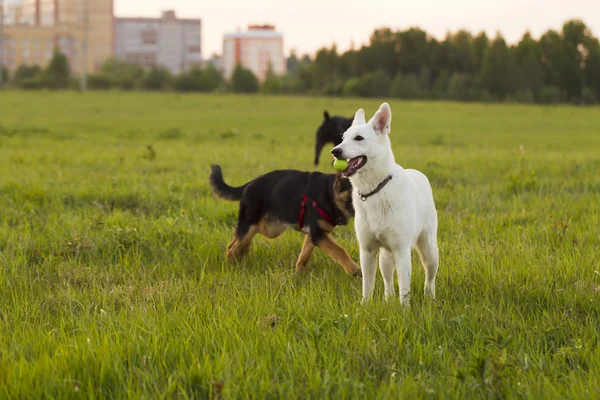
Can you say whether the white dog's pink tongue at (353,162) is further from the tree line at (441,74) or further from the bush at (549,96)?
the bush at (549,96)

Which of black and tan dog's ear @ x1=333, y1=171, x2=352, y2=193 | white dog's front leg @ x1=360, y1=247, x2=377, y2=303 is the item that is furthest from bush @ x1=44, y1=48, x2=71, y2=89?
white dog's front leg @ x1=360, y1=247, x2=377, y2=303

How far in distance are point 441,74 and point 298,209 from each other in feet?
321

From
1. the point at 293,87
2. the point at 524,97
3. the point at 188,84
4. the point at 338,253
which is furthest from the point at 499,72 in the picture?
the point at 338,253

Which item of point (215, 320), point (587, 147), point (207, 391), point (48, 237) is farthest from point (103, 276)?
point (587, 147)

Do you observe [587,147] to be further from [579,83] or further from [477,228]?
[579,83]

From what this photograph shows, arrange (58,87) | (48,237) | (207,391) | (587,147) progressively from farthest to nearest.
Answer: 1. (58,87)
2. (587,147)
3. (48,237)
4. (207,391)

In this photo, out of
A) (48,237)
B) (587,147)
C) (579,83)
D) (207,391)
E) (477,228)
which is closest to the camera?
(207,391)

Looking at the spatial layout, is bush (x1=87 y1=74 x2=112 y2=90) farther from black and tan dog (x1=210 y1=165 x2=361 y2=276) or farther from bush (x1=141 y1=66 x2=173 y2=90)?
black and tan dog (x1=210 y1=165 x2=361 y2=276)

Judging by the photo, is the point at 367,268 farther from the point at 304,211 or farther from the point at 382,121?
the point at 304,211

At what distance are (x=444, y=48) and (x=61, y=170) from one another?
102 meters

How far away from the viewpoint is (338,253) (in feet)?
18.9

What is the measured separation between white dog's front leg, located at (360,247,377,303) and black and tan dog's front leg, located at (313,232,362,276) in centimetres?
73

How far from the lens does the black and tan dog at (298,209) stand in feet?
19.0

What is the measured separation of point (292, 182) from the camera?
6.32 meters
